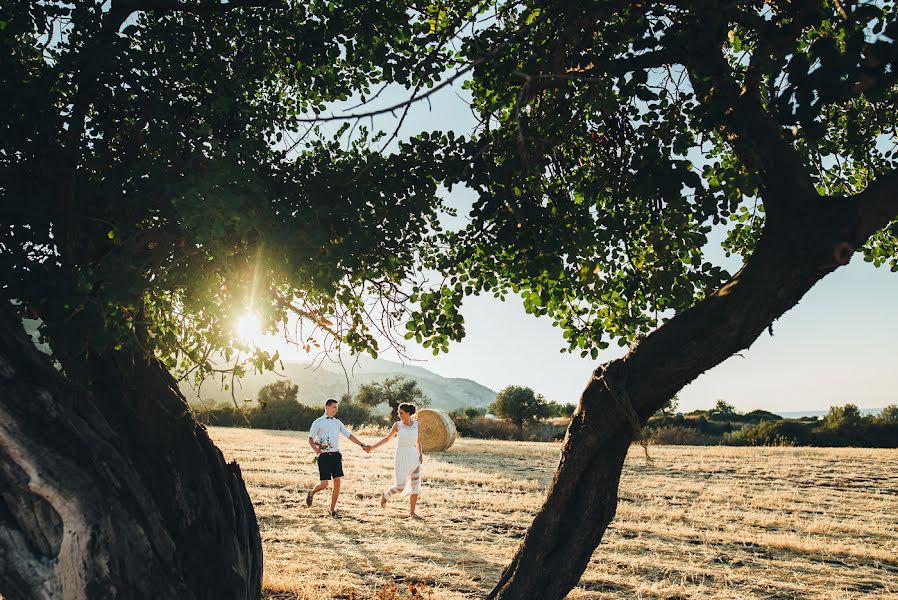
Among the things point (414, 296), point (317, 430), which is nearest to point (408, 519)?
point (317, 430)

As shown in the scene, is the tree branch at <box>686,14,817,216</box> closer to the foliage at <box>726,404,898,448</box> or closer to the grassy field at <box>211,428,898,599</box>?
the grassy field at <box>211,428,898,599</box>

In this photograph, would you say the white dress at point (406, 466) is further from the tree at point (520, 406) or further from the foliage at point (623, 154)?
the tree at point (520, 406)

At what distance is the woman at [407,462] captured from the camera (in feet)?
Answer: 37.7

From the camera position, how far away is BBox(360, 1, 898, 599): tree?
170 inches

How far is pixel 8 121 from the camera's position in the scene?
4.37 m

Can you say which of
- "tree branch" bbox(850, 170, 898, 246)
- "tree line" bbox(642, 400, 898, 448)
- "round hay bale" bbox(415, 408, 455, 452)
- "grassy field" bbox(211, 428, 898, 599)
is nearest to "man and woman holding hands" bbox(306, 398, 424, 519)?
"grassy field" bbox(211, 428, 898, 599)

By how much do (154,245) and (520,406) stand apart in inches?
1516

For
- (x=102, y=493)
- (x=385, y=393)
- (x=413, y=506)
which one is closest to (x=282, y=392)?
(x=385, y=393)

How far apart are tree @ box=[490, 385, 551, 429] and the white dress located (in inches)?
1187

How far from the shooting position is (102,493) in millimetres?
3621

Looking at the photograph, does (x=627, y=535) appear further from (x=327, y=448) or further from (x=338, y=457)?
(x=327, y=448)

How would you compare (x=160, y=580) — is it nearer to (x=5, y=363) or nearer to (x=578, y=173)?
(x=5, y=363)

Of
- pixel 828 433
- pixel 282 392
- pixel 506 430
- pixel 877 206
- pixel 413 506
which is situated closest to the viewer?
pixel 877 206

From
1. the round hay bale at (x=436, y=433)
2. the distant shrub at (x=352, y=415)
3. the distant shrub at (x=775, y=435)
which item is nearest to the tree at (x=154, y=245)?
the round hay bale at (x=436, y=433)
